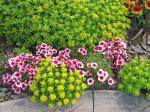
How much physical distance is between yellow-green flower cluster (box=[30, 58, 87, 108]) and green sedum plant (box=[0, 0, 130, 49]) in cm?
54

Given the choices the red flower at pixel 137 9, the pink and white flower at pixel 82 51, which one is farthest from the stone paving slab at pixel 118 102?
the red flower at pixel 137 9

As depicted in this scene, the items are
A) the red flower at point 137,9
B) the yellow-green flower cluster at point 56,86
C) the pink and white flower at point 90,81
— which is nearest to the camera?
the yellow-green flower cluster at point 56,86

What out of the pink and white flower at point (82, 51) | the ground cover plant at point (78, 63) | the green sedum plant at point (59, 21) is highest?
the green sedum plant at point (59, 21)

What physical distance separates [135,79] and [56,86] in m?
0.88

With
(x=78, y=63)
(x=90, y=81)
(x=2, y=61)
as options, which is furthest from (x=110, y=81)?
(x=2, y=61)

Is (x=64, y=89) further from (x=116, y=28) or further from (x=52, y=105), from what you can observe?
(x=116, y=28)

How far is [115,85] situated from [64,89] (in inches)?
29.7

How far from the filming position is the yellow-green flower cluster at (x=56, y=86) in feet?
13.5

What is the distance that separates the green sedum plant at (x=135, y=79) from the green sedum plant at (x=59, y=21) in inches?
23.0

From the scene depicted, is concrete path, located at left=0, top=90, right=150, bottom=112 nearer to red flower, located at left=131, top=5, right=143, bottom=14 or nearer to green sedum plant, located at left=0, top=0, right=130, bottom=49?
green sedum plant, located at left=0, top=0, right=130, bottom=49

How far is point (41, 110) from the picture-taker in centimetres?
427

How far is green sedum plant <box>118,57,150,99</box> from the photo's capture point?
4.29m

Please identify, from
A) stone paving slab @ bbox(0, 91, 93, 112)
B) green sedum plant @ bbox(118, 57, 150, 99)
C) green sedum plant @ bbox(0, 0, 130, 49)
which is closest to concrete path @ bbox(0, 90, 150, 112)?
stone paving slab @ bbox(0, 91, 93, 112)

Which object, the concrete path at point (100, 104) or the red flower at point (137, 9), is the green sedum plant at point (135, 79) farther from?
the red flower at point (137, 9)
